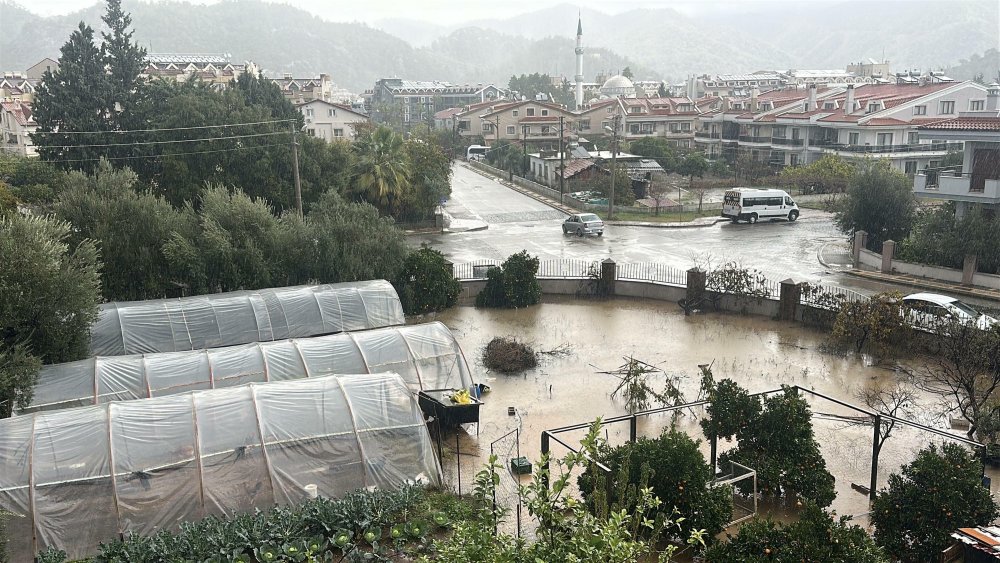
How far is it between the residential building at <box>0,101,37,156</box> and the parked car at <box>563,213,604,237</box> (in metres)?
50.6

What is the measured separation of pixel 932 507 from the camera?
11.7 metres

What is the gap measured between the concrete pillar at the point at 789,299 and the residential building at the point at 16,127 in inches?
2539

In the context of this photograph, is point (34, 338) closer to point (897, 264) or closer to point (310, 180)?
point (310, 180)

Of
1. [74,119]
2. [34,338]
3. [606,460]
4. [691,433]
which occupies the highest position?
[74,119]

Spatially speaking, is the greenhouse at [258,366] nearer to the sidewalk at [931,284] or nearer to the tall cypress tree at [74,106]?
the sidewalk at [931,284]

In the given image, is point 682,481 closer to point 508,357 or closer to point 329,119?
point 508,357

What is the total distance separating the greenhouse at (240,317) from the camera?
768 inches

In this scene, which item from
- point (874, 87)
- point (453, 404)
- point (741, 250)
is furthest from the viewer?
point (874, 87)

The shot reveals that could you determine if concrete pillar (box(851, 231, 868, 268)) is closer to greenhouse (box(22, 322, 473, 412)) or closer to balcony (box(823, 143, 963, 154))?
greenhouse (box(22, 322, 473, 412))

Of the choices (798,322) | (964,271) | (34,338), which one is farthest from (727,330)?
(34,338)

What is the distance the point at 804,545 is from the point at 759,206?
119 ft

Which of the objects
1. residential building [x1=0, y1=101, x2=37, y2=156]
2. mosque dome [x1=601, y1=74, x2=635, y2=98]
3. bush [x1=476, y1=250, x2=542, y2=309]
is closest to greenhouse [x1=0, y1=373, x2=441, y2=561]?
bush [x1=476, y1=250, x2=542, y2=309]

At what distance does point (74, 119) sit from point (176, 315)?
27143 mm

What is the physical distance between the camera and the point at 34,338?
1656 cm
